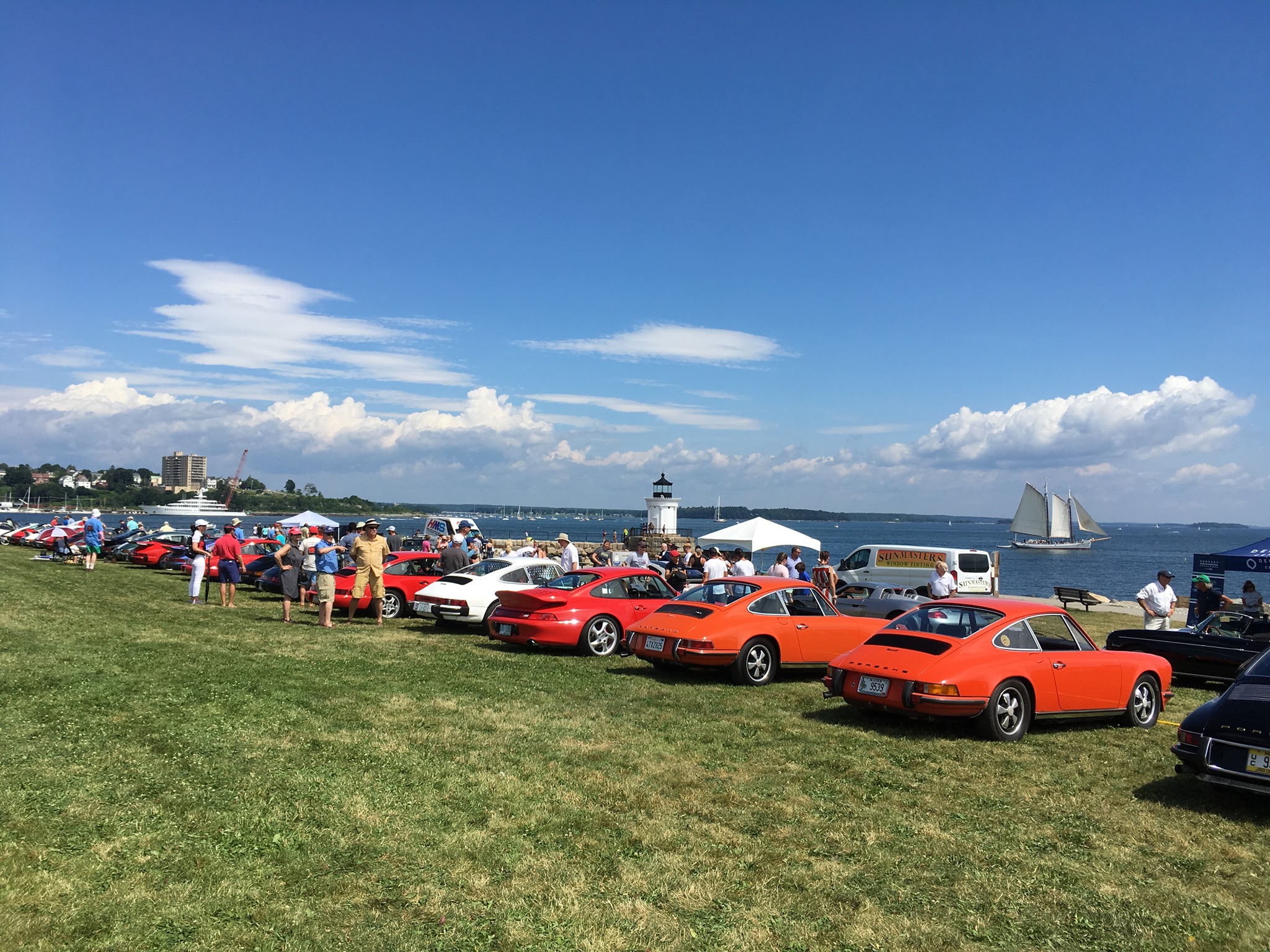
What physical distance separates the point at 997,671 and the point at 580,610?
6572 mm

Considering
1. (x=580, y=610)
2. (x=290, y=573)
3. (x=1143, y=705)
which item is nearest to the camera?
(x=1143, y=705)

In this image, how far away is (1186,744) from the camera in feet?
22.9

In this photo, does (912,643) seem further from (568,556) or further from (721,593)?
(568,556)

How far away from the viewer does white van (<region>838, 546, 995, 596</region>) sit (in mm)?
26484

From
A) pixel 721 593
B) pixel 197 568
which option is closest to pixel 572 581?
pixel 721 593

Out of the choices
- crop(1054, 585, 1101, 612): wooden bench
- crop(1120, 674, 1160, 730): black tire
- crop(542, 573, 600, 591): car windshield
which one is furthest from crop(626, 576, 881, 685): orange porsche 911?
crop(1054, 585, 1101, 612): wooden bench

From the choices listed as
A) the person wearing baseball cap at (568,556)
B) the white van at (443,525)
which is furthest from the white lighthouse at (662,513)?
the person wearing baseball cap at (568,556)

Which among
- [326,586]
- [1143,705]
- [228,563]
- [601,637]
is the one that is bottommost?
[601,637]

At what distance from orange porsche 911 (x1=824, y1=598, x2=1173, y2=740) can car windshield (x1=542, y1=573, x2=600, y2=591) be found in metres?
5.17

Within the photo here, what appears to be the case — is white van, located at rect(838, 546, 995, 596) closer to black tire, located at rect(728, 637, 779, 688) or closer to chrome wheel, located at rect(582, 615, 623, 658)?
chrome wheel, located at rect(582, 615, 623, 658)

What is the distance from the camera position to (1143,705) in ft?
32.6

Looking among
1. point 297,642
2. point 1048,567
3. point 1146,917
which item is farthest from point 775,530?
point 1048,567

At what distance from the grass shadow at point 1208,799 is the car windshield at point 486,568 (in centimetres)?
1173

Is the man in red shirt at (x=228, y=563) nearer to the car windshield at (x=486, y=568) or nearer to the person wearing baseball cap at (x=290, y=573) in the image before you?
the person wearing baseball cap at (x=290, y=573)
